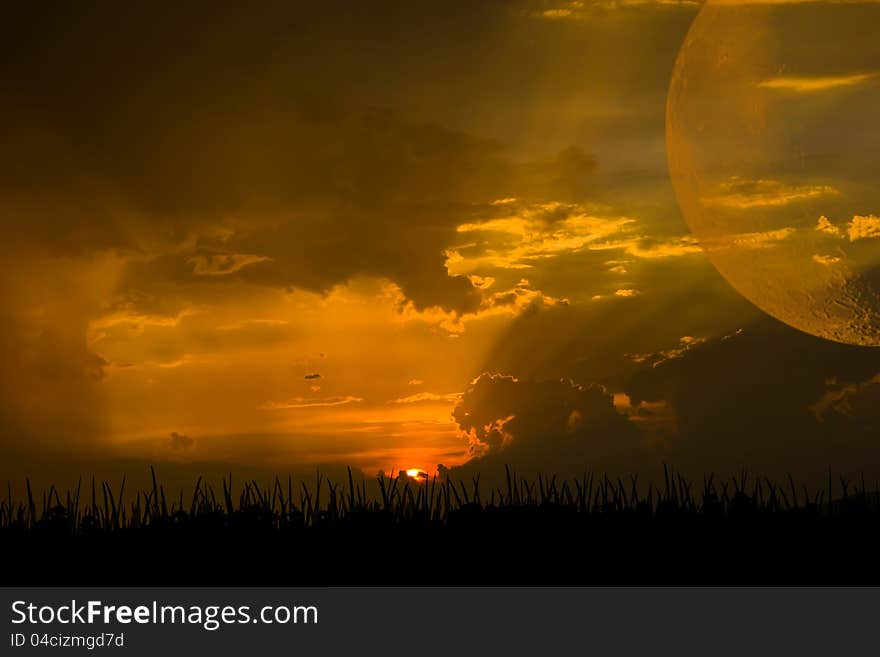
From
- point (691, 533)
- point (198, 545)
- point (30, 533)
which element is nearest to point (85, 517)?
point (30, 533)

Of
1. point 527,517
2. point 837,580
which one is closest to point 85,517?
point 527,517

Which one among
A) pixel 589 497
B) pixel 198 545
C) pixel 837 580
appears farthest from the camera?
pixel 589 497

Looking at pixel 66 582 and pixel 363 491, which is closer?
pixel 66 582

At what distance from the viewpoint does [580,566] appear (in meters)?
18.7

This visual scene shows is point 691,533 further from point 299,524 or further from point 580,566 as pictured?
point 299,524

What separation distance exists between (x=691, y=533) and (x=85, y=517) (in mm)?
10300

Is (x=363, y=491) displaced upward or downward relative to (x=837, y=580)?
upward

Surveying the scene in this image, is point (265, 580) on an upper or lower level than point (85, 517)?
lower

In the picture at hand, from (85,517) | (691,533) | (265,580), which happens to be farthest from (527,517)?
(85,517)

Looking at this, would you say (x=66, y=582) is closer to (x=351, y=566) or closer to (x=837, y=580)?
(x=351, y=566)

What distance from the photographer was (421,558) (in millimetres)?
18719

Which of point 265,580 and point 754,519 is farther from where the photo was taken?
point 754,519

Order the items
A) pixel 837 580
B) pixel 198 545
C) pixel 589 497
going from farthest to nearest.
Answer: pixel 589 497 → pixel 198 545 → pixel 837 580

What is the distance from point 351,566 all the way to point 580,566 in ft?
12.0
